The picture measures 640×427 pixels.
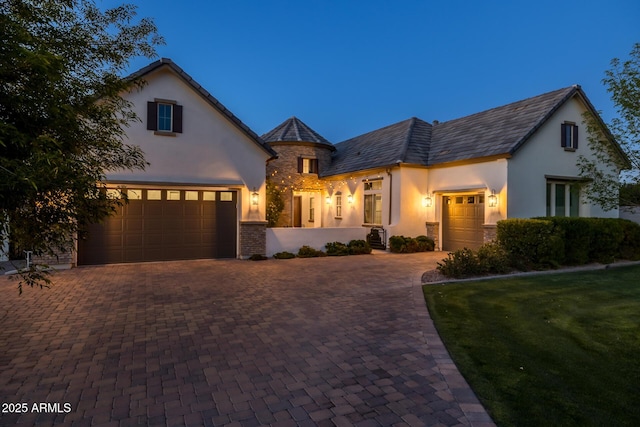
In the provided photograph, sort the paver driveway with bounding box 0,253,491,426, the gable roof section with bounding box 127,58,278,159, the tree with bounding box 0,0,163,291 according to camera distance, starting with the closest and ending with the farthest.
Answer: the tree with bounding box 0,0,163,291 → the paver driveway with bounding box 0,253,491,426 → the gable roof section with bounding box 127,58,278,159

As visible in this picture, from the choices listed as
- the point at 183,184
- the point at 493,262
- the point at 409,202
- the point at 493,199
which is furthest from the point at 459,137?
the point at 183,184

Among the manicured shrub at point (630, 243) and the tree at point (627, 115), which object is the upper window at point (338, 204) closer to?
the manicured shrub at point (630, 243)

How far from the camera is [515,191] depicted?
562 inches

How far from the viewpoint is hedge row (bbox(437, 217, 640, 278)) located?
10.4m

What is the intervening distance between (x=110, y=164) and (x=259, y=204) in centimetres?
906

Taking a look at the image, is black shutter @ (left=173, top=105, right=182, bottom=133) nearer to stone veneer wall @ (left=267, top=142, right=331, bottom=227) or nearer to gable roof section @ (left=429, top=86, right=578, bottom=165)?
stone veneer wall @ (left=267, top=142, right=331, bottom=227)

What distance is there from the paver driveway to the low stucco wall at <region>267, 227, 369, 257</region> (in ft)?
20.0

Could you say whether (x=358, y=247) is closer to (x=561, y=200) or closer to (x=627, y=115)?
(x=561, y=200)

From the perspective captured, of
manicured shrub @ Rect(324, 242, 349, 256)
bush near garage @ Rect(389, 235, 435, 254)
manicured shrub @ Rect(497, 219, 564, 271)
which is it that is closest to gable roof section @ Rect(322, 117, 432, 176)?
bush near garage @ Rect(389, 235, 435, 254)

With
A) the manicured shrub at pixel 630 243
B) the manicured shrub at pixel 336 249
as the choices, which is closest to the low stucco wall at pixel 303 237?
the manicured shrub at pixel 336 249

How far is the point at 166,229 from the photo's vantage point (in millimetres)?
13219

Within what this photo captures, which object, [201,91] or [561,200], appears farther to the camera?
[561,200]

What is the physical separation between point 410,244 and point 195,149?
966 cm

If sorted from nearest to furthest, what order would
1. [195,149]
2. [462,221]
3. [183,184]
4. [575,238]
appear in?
[575,238], [183,184], [195,149], [462,221]
